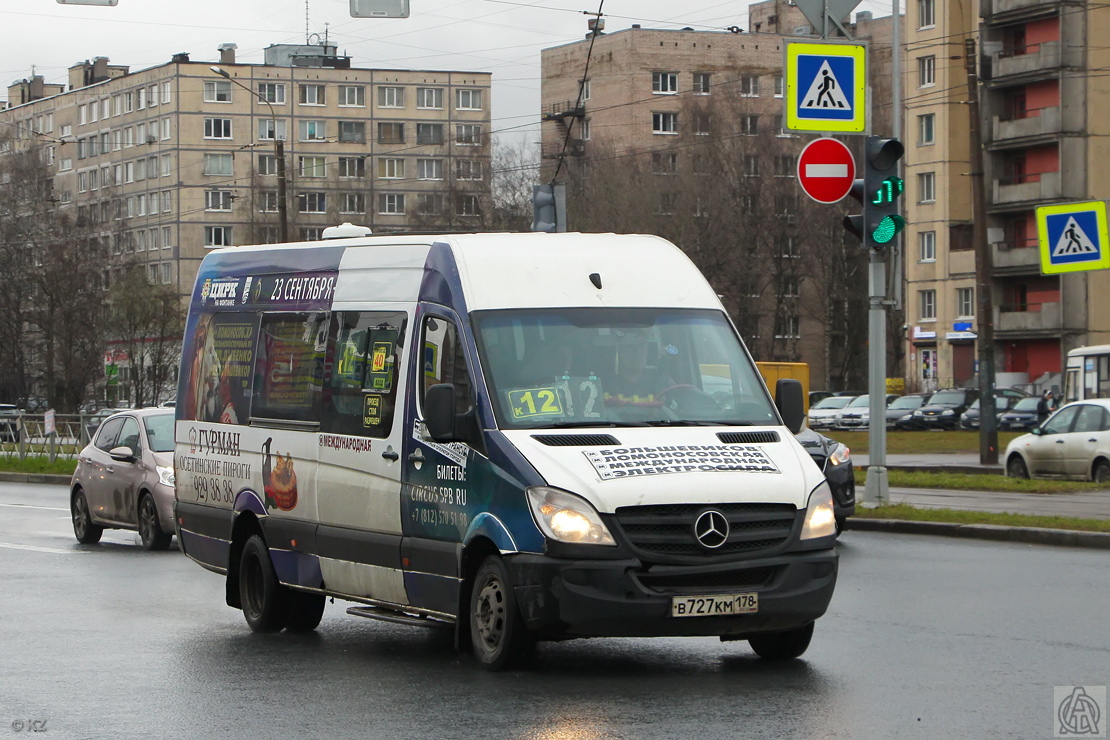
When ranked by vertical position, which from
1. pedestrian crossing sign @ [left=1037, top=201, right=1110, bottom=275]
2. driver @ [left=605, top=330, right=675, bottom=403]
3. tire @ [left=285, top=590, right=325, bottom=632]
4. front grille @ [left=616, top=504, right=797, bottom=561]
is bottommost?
tire @ [left=285, top=590, right=325, bottom=632]

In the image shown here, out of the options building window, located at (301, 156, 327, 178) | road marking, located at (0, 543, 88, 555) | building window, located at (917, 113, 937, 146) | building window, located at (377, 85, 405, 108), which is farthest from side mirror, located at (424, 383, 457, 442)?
building window, located at (377, 85, 405, 108)

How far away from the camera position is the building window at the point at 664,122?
109625mm

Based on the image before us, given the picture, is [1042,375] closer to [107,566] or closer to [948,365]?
[948,365]

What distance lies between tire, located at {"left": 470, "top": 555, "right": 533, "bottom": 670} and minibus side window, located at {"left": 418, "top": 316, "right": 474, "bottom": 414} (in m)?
0.97

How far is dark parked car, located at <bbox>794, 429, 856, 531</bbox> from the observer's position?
718 inches

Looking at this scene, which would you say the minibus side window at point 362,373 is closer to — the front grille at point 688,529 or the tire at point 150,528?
the front grille at point 688,529

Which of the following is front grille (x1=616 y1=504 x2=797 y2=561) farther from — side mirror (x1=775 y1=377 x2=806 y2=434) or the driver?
side mirror (x1=775 y1=377 x2=806 y2=434)

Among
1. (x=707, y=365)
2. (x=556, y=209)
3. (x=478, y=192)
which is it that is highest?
(x=478, y=192)

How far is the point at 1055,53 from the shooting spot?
2921 inches

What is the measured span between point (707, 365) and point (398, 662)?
242 cm

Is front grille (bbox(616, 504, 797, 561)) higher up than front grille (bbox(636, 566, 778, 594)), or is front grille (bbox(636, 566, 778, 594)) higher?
front grille (bbox(616, 504, 797, 561))

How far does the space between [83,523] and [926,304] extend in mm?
72325

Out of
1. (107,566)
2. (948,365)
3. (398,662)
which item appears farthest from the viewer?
(948,365)

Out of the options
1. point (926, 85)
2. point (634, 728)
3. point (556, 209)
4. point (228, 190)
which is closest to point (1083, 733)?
point (634, 728)
